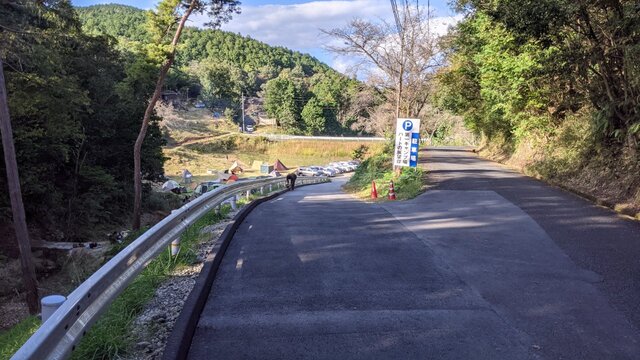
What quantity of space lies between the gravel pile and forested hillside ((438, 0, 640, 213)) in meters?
9.06

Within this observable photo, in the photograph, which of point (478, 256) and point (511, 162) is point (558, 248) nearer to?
point (478, 256)

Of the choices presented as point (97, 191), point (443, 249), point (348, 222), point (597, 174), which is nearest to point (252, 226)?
point (348, 222)

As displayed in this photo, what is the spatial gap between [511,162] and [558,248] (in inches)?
718

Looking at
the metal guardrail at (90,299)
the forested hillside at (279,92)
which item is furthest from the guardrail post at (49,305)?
the forested hillside at (279,92)

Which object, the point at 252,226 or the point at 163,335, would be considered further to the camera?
the point at 252,226

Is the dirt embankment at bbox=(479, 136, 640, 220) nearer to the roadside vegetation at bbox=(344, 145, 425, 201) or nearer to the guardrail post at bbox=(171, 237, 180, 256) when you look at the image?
the roadside vegetation at bbox=(344, 145, 425, 201)

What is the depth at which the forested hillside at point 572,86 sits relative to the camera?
1058 centimetres

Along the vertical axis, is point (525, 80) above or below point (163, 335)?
above

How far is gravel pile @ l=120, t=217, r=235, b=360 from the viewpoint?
11.6 feet

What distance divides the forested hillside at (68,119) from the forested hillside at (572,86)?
1564cm

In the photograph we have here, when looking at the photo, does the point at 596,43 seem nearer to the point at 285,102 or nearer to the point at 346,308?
the point at 346,308

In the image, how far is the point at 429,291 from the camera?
5.05 metres

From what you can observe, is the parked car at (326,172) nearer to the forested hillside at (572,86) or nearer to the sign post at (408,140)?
the forested hillside at (572,86)

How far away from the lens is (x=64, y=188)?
87.0ft
